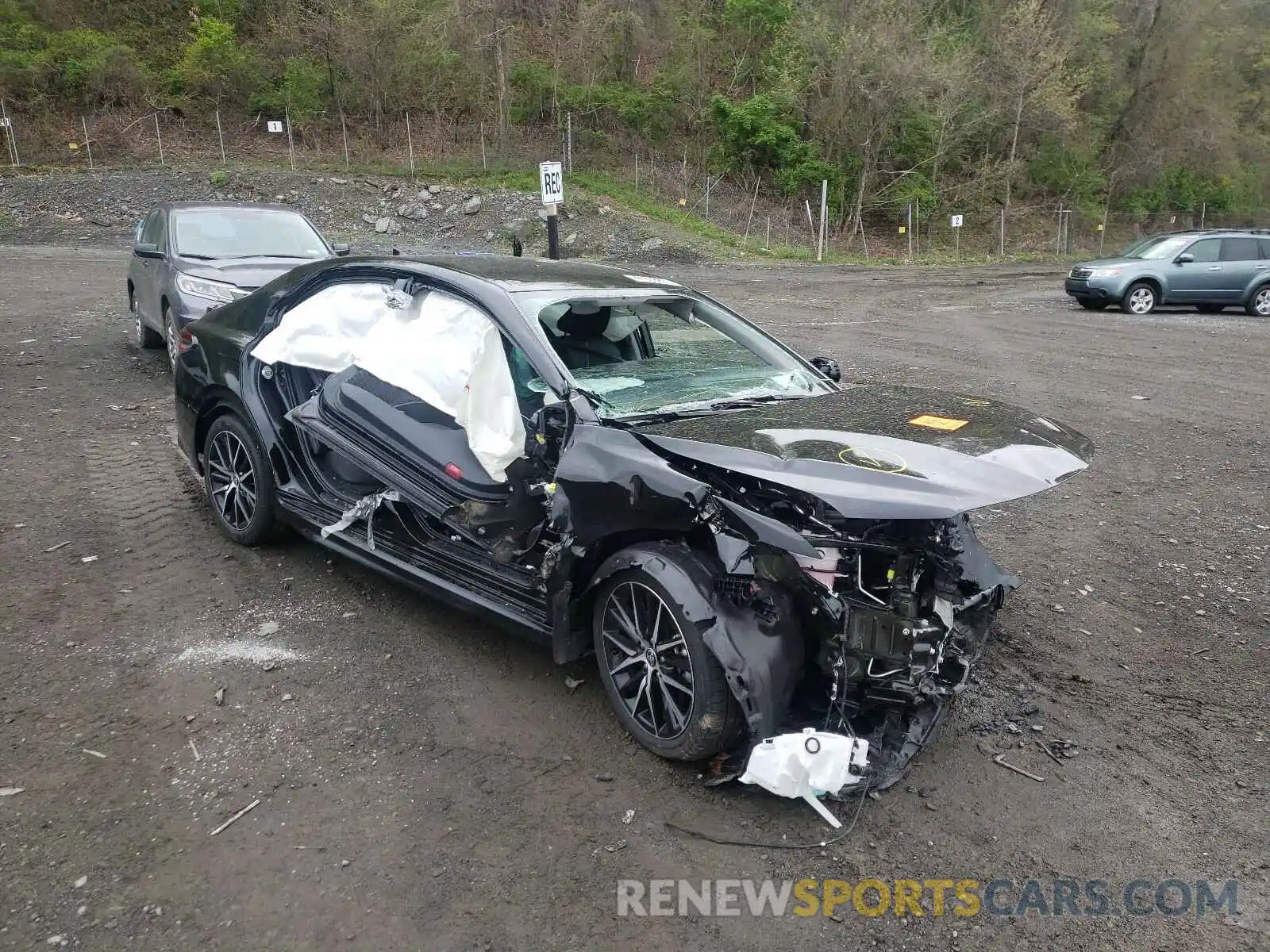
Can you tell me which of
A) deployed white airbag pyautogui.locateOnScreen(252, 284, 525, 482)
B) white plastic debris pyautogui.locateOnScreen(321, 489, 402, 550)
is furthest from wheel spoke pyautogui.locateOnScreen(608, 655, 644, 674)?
white plastic debris pyautogui.locateOnScreen(321, 489, 402, 550)

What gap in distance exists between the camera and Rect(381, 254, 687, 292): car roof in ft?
13.0

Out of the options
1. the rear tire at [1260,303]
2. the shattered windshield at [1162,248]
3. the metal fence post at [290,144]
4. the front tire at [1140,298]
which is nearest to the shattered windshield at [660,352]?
the front tire at [1140,298]

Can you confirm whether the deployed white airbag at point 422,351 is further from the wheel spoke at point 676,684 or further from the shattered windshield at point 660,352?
the wheel spoke at point 676,684

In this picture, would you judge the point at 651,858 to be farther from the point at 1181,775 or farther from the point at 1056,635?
the point at 1056,635

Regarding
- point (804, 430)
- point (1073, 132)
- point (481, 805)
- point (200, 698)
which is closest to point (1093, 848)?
point (804, 430)

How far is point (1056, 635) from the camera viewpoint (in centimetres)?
413

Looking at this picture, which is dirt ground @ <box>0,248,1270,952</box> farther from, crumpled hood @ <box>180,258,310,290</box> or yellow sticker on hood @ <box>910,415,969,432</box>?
crumpled hood @ <box>180,258,310,290</box>

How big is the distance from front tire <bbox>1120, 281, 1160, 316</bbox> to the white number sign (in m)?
10.7

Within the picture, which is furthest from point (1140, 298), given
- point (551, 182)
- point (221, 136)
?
point (221, 136)

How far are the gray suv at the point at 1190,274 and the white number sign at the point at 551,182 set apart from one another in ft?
33.8

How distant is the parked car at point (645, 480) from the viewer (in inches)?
113

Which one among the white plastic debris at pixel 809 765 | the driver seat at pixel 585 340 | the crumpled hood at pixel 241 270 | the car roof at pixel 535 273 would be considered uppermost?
the crumpled hood at pixel 241 270

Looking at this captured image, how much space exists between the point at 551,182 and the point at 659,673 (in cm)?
1020

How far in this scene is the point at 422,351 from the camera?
154 inches
